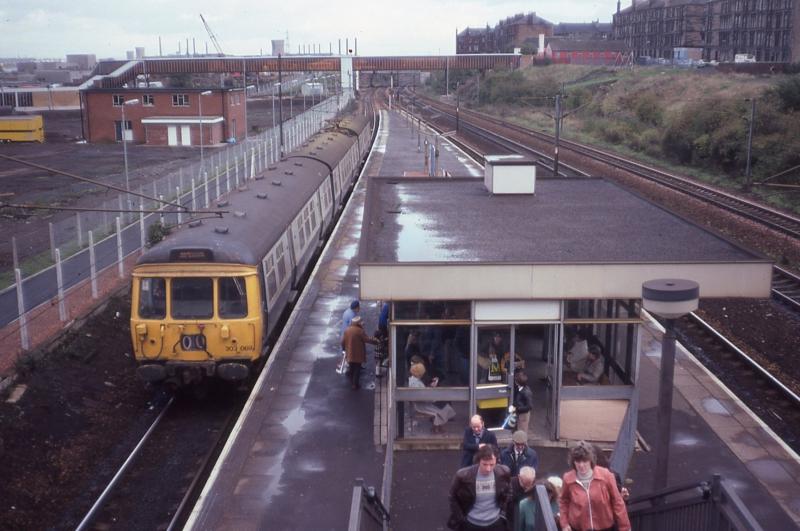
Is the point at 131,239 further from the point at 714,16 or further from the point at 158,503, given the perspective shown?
the point at 714,16

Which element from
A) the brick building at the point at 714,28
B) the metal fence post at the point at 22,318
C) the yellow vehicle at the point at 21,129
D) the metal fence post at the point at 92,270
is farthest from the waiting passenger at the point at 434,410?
the brick building at the point at 714,28

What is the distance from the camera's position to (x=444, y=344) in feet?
37.4

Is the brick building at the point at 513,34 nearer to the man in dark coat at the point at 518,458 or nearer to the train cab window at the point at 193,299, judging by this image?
the train cab window at the point at 193,299

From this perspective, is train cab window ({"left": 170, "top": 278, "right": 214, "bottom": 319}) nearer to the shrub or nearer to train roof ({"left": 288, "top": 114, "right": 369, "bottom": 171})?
the shrub

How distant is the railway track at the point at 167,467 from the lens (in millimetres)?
10539

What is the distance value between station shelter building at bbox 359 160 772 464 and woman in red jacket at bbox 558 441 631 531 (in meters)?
3.99

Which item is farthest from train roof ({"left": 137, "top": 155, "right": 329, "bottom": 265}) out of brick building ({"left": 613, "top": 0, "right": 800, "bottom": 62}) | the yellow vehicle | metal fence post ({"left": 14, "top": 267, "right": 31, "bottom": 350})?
brick building ({"left": 613, "top": 0, "right": 800, "bottom": 62})

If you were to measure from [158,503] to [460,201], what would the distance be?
8.80 m

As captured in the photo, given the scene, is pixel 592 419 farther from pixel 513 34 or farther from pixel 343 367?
pixel 513 34

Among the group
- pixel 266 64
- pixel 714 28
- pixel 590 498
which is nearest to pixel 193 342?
pixel 590 498

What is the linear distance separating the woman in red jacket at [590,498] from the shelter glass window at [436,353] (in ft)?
14.9

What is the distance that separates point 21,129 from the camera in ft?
204

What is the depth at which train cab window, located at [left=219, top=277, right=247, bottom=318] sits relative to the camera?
13.2 metres

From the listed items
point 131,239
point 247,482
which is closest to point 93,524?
point 247,482
